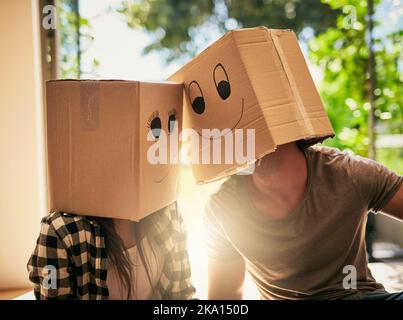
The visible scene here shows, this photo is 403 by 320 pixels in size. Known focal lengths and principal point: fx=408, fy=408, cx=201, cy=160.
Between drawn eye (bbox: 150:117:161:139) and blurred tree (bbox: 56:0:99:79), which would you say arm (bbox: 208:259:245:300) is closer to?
drawn eye (bbox: 150:117:161:139)

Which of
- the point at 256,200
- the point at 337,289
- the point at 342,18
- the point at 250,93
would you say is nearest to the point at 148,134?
the point at 250,93

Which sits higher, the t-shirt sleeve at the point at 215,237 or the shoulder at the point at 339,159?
the shoulder at the point at 339,159

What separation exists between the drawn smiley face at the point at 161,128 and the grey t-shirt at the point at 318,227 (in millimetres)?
261

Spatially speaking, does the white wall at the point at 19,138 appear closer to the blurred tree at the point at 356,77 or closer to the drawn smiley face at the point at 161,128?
the drawn smiley face at the point at 161,128

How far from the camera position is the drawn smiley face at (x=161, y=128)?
0.91 metres

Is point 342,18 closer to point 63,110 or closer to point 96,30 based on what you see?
point 96,30

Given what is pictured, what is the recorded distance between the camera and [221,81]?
37.0 inches

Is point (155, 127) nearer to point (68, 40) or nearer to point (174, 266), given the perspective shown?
point (174, 266)

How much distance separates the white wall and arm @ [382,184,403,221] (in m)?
1.52

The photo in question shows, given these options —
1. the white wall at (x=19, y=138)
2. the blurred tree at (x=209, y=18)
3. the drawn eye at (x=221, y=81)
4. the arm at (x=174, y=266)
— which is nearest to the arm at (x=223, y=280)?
the arm at (x=174, y=266)

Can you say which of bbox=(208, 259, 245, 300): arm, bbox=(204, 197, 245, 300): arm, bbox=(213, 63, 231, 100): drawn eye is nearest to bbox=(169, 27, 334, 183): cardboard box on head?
bbox=(213, 63, 231, 100): drawn eye

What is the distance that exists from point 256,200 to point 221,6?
221 inches

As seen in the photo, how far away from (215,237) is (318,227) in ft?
0.97

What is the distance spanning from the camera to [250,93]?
2.92 ft
